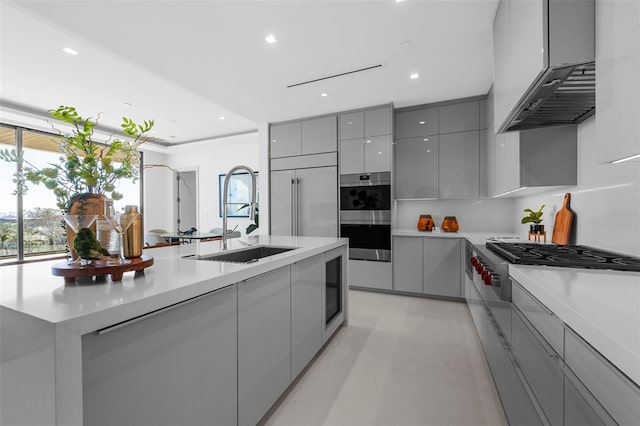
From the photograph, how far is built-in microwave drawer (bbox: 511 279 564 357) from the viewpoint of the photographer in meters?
0.83

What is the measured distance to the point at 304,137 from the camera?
435 cm

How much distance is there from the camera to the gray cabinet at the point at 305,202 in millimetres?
4137

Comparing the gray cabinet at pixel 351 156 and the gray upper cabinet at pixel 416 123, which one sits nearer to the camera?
the gray upper cabinet at pixel 416 123

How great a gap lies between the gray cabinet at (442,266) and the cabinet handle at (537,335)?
2.26 m

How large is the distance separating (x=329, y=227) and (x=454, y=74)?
245 centimetres

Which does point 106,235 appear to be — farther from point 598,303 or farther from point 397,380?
point 397,380

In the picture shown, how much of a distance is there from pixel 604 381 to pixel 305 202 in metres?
3.84

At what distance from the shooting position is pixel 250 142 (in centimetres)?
634

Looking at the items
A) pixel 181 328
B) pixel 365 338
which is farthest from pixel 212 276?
pixel 365 338

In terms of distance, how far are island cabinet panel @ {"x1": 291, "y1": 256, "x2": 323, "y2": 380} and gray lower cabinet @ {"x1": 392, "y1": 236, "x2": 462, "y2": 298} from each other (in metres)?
1.88

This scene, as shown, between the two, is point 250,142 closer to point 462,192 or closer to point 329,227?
point 329,227

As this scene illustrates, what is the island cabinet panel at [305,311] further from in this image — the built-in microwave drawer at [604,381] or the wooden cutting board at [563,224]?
the wooden cutting board at [563,224]

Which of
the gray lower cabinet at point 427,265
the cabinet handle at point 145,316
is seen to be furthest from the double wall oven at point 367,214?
the cabinet handle at point 145,316

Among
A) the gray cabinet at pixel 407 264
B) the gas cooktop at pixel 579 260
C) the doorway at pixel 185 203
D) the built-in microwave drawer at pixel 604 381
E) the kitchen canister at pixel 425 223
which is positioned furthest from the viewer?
the doorway at pixel 185 203
